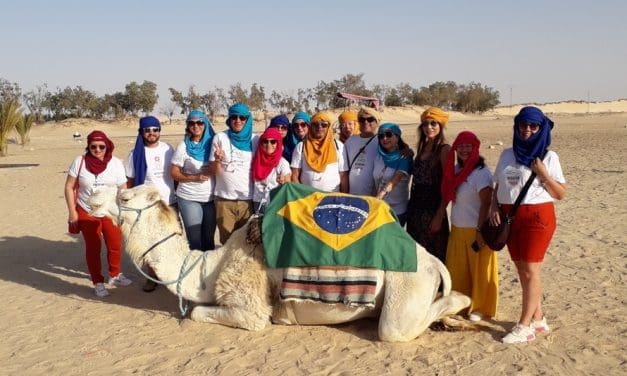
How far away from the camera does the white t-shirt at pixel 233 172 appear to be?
5.90m

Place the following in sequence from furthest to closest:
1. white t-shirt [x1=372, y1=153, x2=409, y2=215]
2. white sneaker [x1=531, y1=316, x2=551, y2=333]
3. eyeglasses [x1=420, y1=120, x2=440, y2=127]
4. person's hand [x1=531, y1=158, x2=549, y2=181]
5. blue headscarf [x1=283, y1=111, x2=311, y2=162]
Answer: blue headscarf [x1=283, y1=111, x2=311, y2=162], white t-shirt [x1=372, y1=153, x2=409, y2=215], eyeglasses [x1=420, y1=120, x2=440, y2=127], white sneaker [x1=531, y1=316, x2=551, y2=333], person's hand [x1=531, y1=158, x2=549, y2=181]

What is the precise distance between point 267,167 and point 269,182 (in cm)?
18

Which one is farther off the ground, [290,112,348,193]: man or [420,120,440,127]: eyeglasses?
[420,120,440,127]: eyeglasses

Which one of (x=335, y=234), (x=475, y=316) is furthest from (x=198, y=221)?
(x=475, y=316)

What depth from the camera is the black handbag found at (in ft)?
14.8

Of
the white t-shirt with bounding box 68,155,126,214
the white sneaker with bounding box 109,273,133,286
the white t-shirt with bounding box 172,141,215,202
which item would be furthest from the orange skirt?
the white sneaker with bounding box 109,273,133,286

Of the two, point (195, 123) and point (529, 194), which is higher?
point (195, 123)

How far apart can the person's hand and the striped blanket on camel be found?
1569 millimetres

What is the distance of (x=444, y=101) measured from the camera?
2975 inches

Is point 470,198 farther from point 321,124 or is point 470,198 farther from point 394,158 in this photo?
point 321,124

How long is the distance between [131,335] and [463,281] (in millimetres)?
3277

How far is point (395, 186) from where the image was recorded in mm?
5719

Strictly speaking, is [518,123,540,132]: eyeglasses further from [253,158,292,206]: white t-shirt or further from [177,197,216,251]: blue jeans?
[177,197,216,251]: blue jeans

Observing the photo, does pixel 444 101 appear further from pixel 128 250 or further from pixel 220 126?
pixel 128 250
